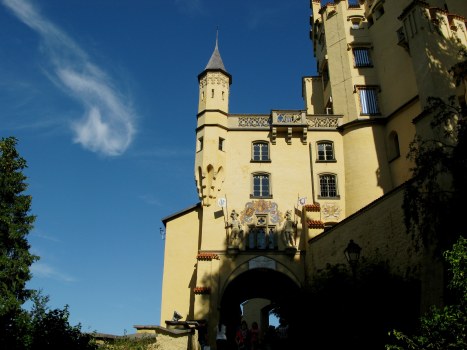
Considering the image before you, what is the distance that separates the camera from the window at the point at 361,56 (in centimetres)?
3067

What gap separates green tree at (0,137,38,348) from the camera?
995 inches

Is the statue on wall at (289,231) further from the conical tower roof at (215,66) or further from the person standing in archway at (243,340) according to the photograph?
the conical tower roof at (215,66)

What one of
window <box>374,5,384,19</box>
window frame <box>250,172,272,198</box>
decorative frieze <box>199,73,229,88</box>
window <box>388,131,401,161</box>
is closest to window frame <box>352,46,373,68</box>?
window <box>374,5,384,19</box>

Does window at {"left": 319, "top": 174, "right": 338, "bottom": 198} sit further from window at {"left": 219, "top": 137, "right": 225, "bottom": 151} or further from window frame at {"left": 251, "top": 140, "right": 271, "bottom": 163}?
window at {"left": 219, "top": 137, "right": 225, "bottom": 151}

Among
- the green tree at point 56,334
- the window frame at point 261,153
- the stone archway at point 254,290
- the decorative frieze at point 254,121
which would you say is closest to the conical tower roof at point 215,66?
the decorative frieze at point 254,121

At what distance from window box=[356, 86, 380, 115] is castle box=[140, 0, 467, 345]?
0.21 feet

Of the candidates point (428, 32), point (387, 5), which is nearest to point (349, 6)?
point (387, 5)

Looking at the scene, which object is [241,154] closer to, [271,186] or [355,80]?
[271,186]

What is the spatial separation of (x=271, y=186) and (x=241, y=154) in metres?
2.91

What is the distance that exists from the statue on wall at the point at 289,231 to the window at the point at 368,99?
8741 mm

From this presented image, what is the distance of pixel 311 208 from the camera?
25.6 m

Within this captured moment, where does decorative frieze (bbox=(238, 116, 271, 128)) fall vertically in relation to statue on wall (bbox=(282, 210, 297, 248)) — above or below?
above

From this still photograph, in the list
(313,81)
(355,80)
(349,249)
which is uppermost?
(313,81)

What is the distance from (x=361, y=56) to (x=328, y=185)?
9963 millimetres
